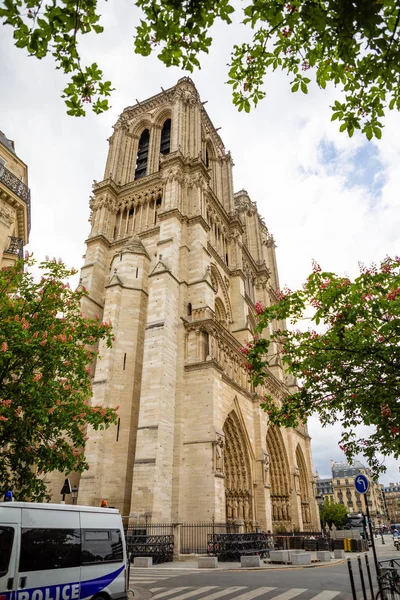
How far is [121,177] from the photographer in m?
31.2

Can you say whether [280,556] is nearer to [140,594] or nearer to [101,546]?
[140,594]

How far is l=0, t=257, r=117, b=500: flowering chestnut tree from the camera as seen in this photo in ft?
31.8

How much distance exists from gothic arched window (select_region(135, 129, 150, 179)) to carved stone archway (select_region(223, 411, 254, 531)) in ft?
70.0

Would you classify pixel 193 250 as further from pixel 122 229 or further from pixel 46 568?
pixel 46 568

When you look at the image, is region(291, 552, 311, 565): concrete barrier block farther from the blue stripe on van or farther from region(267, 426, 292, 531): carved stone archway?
region(267, 426, 292, 531): carved stone archway

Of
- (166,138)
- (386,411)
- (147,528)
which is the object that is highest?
(166,138)

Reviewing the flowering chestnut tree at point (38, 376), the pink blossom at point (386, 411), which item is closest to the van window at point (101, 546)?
the flowering chestnut tree at point (38, 376)

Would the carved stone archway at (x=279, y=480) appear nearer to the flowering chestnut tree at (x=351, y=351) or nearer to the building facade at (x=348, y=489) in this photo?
the flowering chestnut tree at (x=351, y=351)

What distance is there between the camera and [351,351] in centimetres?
791

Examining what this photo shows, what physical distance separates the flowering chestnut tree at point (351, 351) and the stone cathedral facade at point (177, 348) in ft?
31.2

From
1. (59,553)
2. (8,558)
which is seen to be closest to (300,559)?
(59,553)

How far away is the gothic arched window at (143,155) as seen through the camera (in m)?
33.1

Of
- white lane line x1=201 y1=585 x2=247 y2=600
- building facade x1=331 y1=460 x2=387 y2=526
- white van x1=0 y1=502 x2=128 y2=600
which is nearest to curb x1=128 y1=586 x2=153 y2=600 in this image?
white lane line x1=201 y1=585 x2=247 y2=600

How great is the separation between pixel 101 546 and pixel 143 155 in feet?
107
